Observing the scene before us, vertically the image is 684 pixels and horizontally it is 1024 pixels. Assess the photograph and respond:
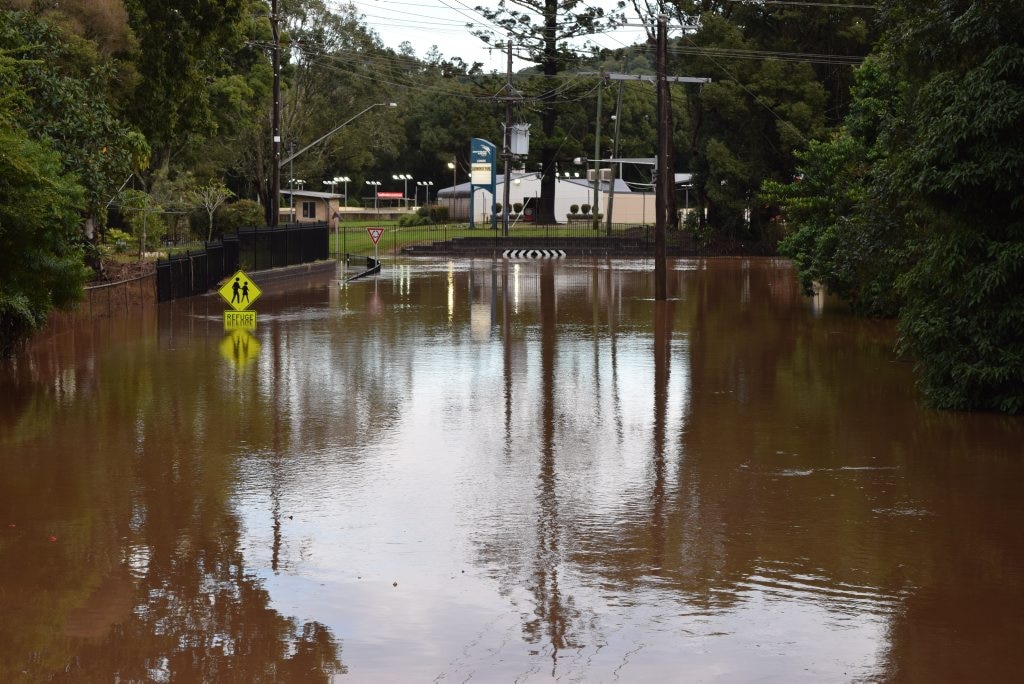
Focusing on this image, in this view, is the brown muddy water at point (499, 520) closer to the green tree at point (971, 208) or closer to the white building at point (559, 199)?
the green tree at point (971, 208)

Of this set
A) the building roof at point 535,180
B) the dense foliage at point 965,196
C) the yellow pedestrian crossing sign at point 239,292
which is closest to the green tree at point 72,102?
the yellow pedestrian crossing sign at point 239,292

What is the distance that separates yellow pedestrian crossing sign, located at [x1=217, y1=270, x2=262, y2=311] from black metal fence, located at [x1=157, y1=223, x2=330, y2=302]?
559 cm

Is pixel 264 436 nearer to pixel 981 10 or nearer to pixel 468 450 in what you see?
pixel 468 450

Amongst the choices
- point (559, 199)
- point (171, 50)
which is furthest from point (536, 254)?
point (559, 199)

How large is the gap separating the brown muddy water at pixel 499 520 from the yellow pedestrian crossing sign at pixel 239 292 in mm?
5441

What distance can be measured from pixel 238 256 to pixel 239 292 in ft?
46.0

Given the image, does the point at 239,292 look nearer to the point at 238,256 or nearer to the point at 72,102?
the point at 72,102

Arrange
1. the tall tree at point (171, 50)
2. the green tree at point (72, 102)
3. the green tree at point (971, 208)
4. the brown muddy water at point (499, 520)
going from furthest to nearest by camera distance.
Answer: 1. the tall tree at point (171, 50)
2. the green tree at point (72, 102)
3. the green tree at point (971, 208)
4. the brown muddy water at point (499, 520)

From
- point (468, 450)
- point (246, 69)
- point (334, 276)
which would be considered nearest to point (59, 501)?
point (468, 450)

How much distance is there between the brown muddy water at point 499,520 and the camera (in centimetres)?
844

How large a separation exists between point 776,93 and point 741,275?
19.9 m

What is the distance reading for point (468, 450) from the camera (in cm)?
1489

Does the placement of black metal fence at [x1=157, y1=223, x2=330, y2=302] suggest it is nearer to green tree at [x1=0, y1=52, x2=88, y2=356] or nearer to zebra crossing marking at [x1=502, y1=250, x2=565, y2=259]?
green tree at [x1=0, y1=52, x2=88, y2=356]

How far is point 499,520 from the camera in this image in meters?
11.8
